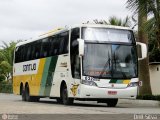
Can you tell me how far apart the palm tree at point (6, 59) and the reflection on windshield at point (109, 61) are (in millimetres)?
50163

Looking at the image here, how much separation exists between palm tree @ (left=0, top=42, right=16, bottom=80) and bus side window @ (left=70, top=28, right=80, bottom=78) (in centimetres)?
4935

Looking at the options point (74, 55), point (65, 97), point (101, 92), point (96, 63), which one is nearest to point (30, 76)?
point (65, 97)

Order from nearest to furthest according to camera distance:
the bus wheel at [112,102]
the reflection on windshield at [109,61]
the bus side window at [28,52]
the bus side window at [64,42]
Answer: the reflection on windshield at [109,61], the bus side window at [64,42], the bus wheel at [112,102], the bus side window at [28,52]

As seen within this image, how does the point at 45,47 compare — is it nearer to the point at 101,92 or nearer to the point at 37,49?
the point at 37,49

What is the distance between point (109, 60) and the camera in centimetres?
2183

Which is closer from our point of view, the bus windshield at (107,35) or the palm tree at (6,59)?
the bus windshield at (107,35)

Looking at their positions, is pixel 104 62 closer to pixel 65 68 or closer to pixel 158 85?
pixel 65 68

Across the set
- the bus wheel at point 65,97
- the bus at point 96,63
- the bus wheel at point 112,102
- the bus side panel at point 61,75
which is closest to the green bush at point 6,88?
the bus side panel at point 61,75

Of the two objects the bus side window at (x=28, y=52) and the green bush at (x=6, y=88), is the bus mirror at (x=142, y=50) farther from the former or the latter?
the green bush at (x=6, y=88)

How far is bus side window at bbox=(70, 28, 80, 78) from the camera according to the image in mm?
22016

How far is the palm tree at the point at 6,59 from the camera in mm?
71312

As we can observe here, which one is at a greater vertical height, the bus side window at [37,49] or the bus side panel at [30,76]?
the bus side window at [37,49]

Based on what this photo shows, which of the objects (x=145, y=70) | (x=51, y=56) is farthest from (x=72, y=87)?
(x=145, y=70)

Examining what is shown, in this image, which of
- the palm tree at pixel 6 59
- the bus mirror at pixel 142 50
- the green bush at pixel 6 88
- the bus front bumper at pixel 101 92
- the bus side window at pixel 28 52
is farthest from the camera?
the palm tree at pixel 6 59
